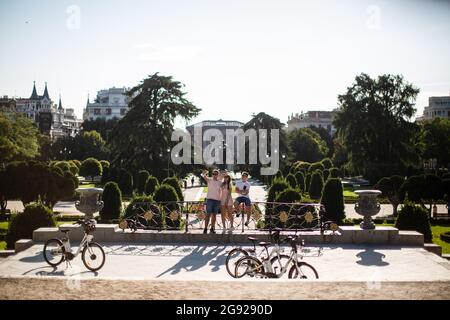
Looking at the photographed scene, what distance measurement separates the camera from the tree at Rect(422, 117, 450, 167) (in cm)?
6662

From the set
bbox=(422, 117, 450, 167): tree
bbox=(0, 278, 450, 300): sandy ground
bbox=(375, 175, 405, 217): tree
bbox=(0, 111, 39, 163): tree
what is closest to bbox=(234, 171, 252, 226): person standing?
bbox=(0, 278, 450, 300): sandy ground

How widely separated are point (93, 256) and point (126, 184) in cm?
3303

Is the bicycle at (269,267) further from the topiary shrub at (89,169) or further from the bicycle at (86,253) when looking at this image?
the topiary shrub at (89,169)

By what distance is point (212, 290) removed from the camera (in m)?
7.75

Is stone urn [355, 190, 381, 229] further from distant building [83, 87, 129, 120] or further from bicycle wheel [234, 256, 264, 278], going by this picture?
distant building [83, 87, 129, 120]

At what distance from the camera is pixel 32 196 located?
2550cm

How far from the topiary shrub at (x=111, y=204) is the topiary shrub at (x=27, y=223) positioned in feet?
29.8

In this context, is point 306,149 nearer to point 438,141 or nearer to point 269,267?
point 438,141

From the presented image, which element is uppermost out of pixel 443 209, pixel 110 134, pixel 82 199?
pixel 110 134

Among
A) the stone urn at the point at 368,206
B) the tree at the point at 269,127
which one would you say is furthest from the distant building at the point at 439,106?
the stone urn at the point at 368,206

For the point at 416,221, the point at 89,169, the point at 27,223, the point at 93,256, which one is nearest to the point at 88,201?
the point at 27,223
